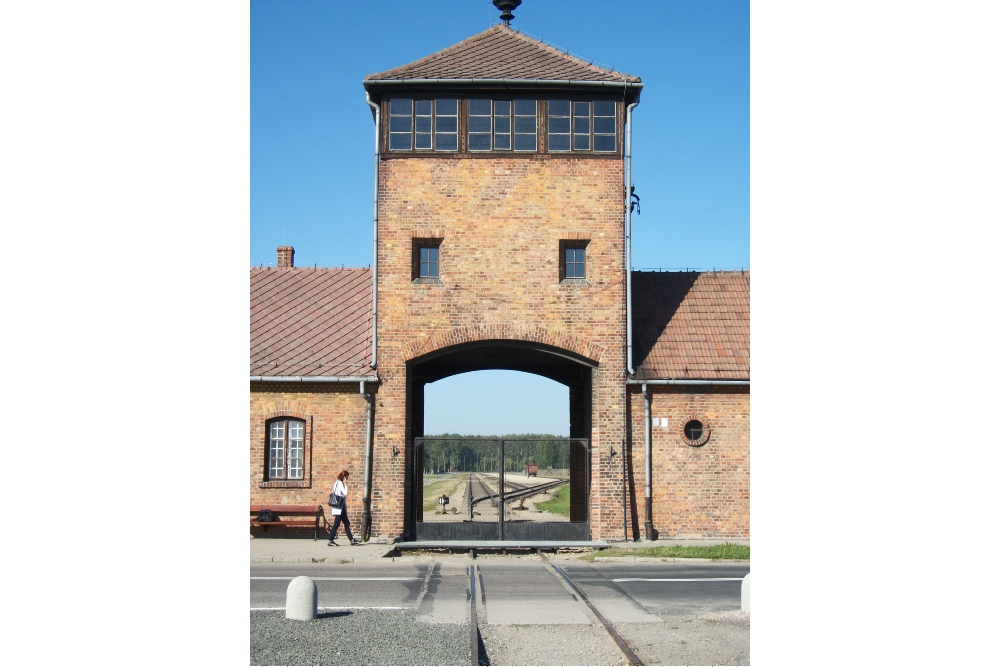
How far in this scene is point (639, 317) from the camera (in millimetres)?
20797

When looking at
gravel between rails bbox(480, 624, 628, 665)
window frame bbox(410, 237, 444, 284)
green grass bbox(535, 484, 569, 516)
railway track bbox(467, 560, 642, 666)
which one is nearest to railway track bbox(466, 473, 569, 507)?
green grass bbox(535, 484, 569, 516)

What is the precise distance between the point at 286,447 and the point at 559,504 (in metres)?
10.5

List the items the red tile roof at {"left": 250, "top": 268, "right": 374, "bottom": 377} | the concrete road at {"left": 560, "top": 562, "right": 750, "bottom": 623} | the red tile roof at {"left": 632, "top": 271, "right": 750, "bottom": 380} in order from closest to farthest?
the concrete road at {"left": 560, "top": 562, "right": 750, "bottom": 623}, the red tile roof at {"left": 632, "top": 271, "right": 750, "bottom": 380}, the red tile roof at {"left": 250, "top": 268, "right": 374, "bottom": 377}

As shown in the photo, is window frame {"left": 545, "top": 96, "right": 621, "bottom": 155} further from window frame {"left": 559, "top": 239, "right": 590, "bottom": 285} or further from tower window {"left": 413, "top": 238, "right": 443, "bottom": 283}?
tower window {"left": 413, "top": 238, "right": 443, "bottom": 283}

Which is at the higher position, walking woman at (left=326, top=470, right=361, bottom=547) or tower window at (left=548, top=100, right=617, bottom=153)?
tower window at (left=548, top=100, right=617, bottom=153)

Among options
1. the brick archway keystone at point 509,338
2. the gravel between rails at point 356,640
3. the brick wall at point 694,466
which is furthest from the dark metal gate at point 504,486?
the gravel between rails at point 356,640

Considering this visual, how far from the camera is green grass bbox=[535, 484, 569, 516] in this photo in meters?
24.7

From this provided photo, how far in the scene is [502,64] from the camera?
19469mm

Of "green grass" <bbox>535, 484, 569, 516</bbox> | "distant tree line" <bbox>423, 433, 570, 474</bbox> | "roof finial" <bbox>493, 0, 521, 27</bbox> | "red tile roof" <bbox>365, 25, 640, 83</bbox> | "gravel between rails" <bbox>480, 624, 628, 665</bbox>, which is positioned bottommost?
"green grass" <bbox>535, 484, 569, 516</bbox>

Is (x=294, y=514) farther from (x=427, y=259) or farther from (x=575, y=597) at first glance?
(x=575, y=597)

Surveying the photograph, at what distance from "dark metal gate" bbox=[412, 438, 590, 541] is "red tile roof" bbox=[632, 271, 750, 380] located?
2685 millimetres

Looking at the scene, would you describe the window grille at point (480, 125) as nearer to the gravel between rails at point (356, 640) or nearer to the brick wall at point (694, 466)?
the brick wall at point (694, 466)

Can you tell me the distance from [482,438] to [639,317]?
4.83m
